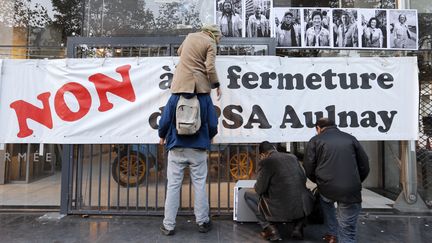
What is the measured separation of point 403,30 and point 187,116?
4.09m

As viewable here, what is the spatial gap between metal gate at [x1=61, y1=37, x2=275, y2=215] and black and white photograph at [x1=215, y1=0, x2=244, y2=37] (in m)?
0.55

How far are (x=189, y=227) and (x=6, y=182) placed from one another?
4710 millimetres

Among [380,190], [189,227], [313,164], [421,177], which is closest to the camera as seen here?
[313,164]

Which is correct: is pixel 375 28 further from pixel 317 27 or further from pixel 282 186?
pixel 282 186

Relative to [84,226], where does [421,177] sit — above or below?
above

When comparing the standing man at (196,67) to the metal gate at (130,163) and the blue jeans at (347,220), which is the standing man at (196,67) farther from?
the blue jeans at (347,220)

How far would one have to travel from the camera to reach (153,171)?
5.79m

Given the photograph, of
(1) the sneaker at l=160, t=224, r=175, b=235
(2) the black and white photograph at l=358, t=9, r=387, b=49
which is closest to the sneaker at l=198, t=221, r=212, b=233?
(1) the sneaker at l=160, t=224, r=175, b=235

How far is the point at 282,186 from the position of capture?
415cm

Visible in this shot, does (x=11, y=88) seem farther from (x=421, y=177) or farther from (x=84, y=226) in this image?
(x=421, y=177)

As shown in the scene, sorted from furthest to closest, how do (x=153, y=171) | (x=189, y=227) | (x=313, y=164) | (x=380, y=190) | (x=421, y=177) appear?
(x=380, y=190)
(x=421, y=177)
(x=153, y=171)
(x=189, y=227)
(x=313, y=164)

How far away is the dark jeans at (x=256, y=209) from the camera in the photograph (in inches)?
170

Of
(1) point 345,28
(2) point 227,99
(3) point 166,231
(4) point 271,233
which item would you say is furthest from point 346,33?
(3) point 166,231

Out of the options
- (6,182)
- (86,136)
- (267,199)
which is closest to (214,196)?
(267,199)
